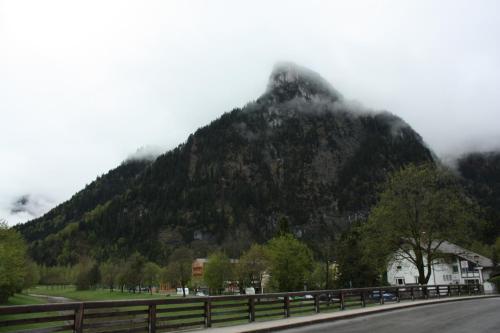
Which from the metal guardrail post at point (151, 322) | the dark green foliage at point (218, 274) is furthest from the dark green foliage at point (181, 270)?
the metal guardrail post at point (151, 322)

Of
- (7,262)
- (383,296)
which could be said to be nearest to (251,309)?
(383,296)

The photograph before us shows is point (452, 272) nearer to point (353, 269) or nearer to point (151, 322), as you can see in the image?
point (353, 269)

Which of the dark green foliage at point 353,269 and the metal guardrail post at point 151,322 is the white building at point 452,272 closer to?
the dark green foliage at point 353,269

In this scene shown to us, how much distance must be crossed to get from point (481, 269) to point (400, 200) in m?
55.4

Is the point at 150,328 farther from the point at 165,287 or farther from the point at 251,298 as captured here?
the point at 165,287

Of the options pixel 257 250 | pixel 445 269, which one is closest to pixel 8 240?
pixel 257 250

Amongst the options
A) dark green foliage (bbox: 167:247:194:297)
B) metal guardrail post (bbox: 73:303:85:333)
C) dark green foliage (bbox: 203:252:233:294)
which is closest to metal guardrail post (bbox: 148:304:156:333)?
metal guardrail post (bbox: 73:303:85:333)

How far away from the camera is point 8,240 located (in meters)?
61.0

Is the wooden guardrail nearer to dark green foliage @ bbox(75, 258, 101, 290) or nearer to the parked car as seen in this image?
the parked car

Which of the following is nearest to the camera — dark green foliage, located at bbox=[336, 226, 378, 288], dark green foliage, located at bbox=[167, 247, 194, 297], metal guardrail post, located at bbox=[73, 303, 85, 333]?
→ metal guardrail post, located at bbox=[73, 303, 85, 333]

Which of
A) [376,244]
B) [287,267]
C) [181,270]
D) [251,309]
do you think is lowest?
[251,309]

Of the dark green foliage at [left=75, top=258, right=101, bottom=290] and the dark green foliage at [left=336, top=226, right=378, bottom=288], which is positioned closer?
the dark green foliage at [left=336, top=226, right=378, bottom=288]

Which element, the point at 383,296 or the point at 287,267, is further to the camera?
the point at 287,267

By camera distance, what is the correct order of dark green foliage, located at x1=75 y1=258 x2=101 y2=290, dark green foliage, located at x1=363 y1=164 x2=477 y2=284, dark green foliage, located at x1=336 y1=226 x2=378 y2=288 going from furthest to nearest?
dark green foliage, located at x1=75 y1=258 x2=101 y2=290
dark green foliage, located at x1=336 y1=226 x2=378 y2=288
dark green foliage, located at x1=363 y1=164 x2=477 y2=284
